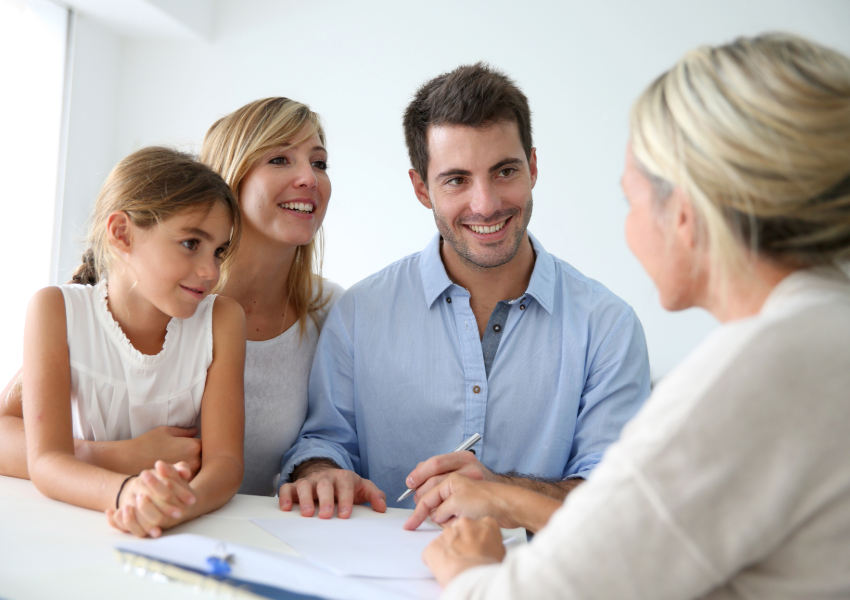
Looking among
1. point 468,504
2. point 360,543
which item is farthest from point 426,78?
point 360,543

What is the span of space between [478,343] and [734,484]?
1.07m

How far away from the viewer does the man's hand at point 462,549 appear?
0.80 m

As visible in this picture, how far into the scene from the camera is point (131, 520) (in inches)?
36.7

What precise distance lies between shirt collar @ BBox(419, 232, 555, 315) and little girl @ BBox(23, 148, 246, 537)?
50 centimetres

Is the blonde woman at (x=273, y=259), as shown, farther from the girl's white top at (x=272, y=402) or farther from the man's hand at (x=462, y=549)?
the man's hand at (x=462, y=549)

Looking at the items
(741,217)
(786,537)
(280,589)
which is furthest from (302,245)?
(786,537)

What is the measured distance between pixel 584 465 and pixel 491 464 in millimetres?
222

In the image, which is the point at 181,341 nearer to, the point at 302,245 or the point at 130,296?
the point at 130,296

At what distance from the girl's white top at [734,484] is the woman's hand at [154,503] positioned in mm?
590

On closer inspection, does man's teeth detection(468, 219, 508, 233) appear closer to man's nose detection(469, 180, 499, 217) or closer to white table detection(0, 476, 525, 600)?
man's nose detection(469, 180, 499, 217)

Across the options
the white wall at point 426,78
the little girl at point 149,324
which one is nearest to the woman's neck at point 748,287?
the little girl at point 149,324

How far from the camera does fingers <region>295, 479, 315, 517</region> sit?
3.65 feet

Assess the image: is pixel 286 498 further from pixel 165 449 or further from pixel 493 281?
pixel 493 281

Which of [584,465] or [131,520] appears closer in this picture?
[131,520]
